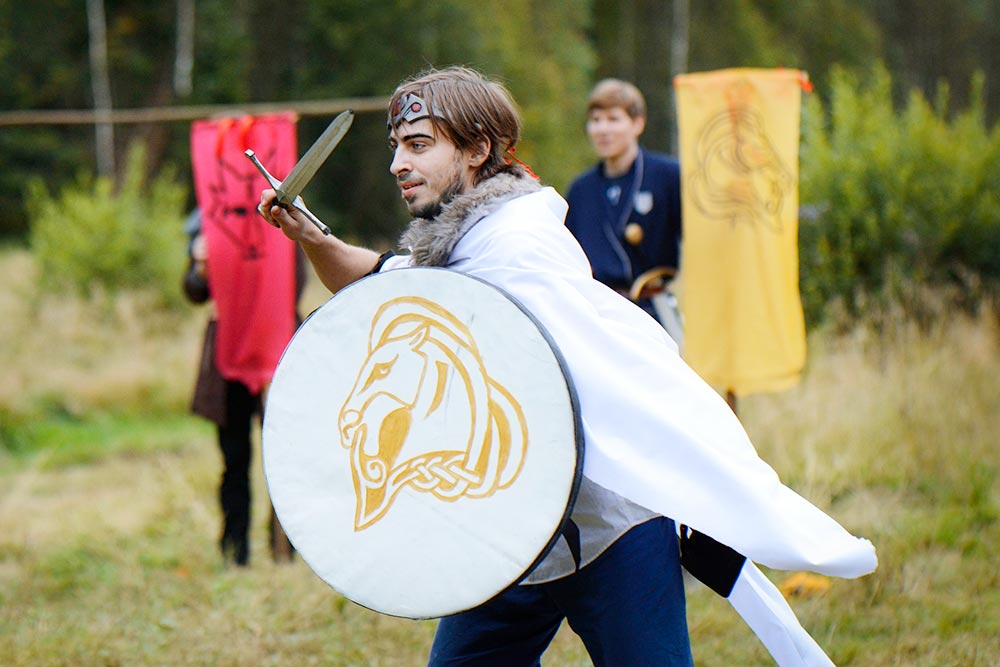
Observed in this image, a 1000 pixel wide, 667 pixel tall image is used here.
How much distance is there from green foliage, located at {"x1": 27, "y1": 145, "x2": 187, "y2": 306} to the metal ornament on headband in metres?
8.36

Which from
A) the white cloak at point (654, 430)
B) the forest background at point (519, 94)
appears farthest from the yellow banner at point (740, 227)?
the white cloak at point (654, 430)

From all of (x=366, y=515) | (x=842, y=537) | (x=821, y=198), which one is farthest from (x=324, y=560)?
(x=821, y=198)

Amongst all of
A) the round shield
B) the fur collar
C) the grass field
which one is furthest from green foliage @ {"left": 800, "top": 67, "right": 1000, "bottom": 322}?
the round shield

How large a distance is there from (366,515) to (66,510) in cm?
421

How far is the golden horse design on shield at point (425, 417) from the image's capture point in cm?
181

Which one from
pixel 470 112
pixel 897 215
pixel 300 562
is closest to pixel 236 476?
pixel 300 562

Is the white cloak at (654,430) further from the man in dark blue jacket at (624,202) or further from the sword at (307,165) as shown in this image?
the man in dark blue jacket at (624,202)

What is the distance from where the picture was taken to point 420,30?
1938 cm

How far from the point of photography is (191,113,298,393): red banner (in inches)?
167

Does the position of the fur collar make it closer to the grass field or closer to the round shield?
the round shield

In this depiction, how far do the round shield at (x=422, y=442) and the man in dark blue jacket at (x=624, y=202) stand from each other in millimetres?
2551

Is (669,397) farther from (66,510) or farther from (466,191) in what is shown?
(66,510)

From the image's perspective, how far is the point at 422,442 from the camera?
186cm

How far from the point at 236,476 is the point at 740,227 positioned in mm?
2312
